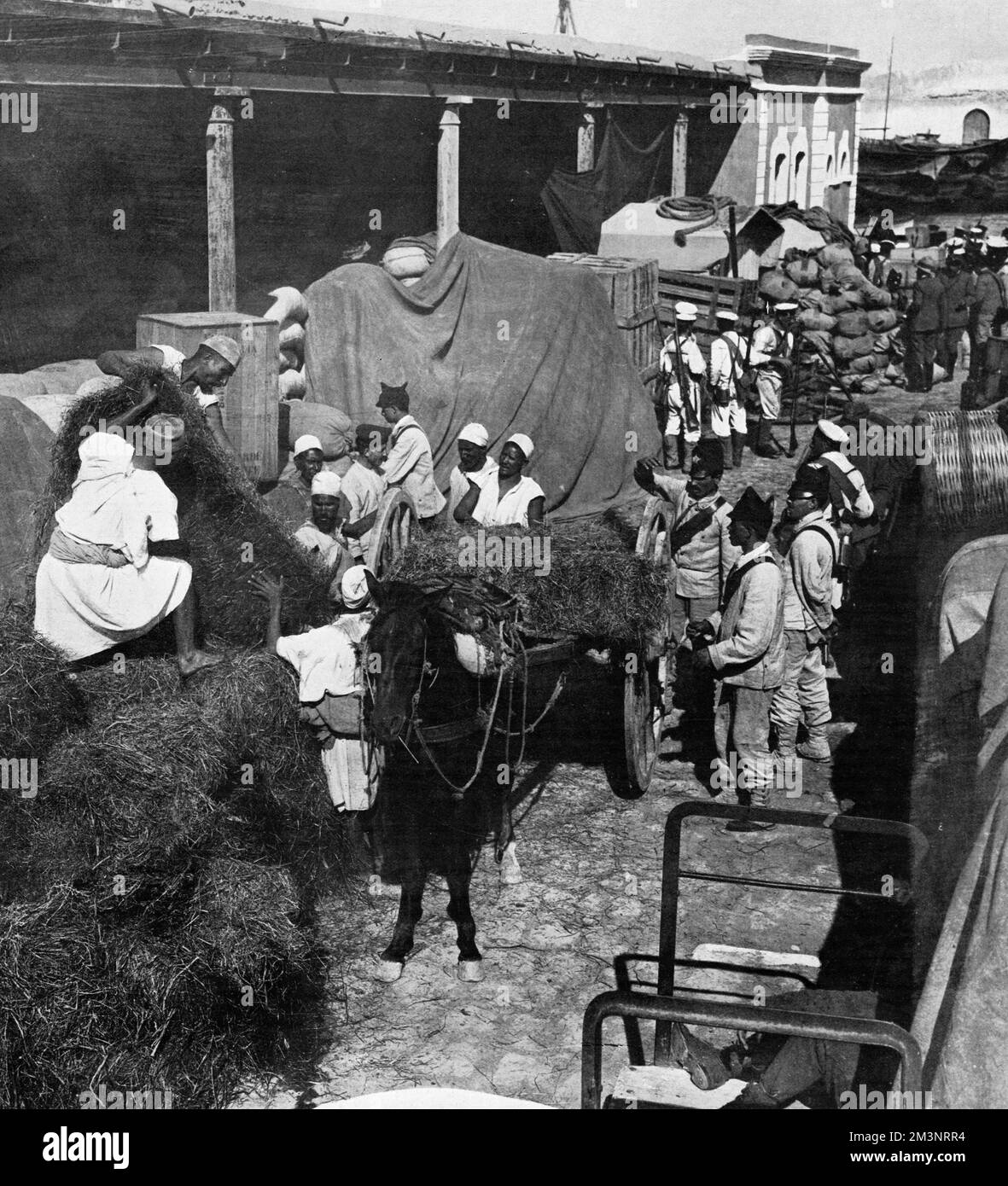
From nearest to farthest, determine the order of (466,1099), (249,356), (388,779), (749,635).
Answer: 1. (466,1099)
2. (388,779)
3. (749,635)
4. (249,356)

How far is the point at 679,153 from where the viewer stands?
22328 millimetres

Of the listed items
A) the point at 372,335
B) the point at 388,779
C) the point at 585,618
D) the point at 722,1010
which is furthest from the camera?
the point at 372,335

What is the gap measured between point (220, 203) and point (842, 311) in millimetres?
11594

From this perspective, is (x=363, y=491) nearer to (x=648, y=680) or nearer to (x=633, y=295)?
(x=648, y=680)

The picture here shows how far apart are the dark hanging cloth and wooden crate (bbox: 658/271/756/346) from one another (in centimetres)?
277

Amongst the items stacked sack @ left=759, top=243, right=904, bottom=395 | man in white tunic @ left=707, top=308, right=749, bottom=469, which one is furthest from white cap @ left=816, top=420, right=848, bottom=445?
stacked sack @ left=759, top=243, right=904, bottom=395

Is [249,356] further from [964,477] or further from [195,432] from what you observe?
[964,477]

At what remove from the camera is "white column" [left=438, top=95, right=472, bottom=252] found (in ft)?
51.7

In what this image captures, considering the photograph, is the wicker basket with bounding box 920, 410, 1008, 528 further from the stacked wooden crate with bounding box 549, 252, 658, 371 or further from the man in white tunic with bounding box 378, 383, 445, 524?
the stacked wooden crate with bounding box 549, 252, 658, 371

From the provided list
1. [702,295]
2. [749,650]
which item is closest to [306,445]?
[749,650]

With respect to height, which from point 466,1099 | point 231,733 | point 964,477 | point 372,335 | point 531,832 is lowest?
point 531,832

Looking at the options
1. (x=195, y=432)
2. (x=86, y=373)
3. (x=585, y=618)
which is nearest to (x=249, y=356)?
(x=86, y=373)
